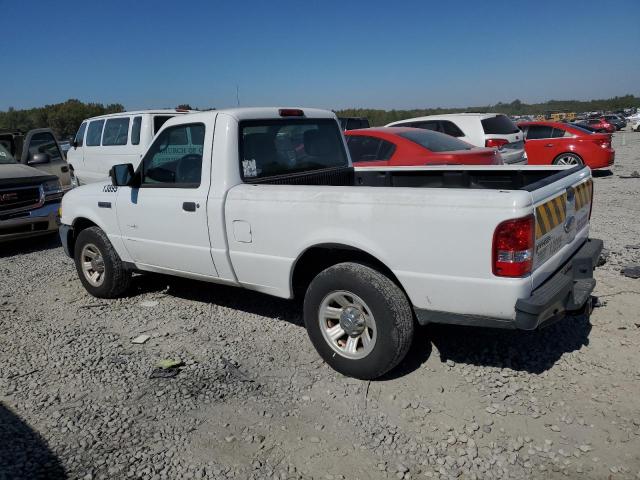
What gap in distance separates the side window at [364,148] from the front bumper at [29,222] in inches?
187

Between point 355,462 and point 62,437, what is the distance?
5.72 ft

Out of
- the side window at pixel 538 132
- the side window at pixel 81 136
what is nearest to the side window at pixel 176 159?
the side window at pixel 81 136

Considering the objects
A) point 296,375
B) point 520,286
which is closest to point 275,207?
point 296,375

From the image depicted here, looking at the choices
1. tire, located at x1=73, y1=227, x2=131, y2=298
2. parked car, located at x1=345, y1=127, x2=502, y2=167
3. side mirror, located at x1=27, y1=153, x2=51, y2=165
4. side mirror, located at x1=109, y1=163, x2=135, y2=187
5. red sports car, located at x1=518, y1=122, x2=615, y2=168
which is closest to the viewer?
side mirror, located at x1=109, y1=163, x2=135, y2=187

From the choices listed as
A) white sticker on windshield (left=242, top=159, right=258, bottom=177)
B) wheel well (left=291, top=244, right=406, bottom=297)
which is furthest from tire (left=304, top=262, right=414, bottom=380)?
white sticker on windshield (left=242, top=159, right=258, bottom=177)

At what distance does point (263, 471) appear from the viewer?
2.75 m

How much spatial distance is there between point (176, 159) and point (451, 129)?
830cm

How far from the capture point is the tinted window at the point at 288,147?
4202 mm

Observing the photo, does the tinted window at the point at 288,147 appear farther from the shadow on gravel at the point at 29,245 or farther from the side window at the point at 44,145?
the side window at the point at 44,145

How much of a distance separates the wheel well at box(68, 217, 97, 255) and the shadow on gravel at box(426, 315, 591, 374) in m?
3.70

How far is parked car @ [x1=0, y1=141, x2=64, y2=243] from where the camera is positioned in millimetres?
7602

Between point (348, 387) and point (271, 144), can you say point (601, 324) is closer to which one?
point (348, 387)

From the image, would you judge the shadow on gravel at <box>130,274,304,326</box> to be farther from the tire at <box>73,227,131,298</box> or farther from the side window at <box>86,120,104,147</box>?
the side window at <box>86,120,104,147</box>

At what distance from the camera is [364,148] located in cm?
805
